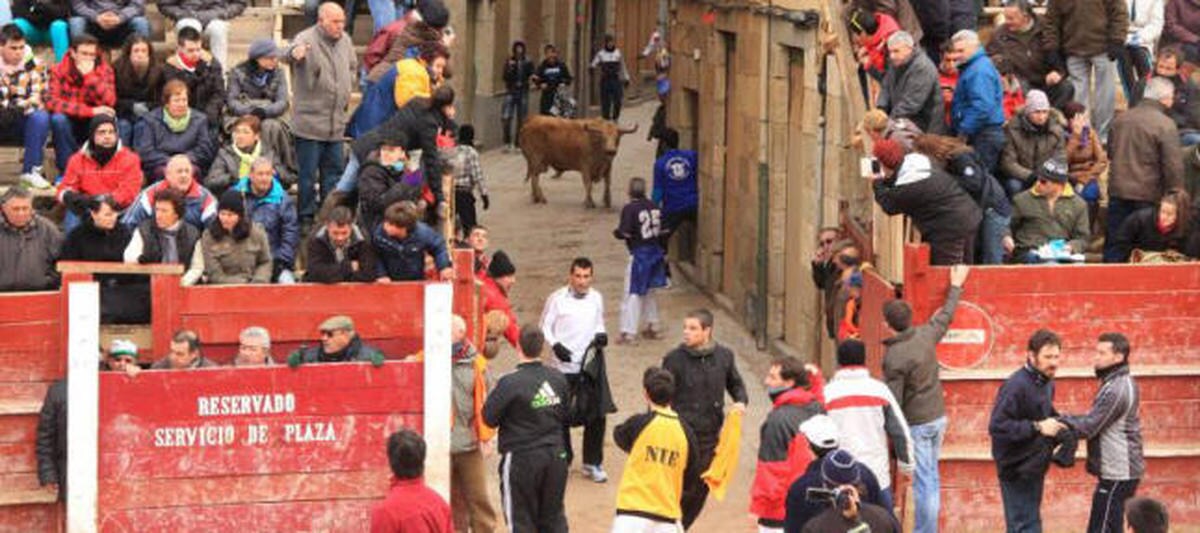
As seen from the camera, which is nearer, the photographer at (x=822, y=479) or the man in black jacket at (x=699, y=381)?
the photographer at (x=822, y=479)

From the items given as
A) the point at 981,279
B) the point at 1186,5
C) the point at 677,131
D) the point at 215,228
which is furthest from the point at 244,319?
the point at 677,131

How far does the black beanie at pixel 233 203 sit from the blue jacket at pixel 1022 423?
201 inches

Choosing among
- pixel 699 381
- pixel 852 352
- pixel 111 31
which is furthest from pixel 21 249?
pixel 852 352

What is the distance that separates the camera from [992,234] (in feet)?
65.2

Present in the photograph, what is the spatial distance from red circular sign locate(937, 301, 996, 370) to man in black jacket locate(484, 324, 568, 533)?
9.40ft

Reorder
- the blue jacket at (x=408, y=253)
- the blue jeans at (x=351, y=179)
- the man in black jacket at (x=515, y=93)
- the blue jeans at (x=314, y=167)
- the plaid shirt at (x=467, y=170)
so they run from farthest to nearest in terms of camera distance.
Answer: the man in black jacket at (x=515, y=93) < the plaid shirt at (x=467, y=170) < the blue jeans at (x=314, y=167) < the blue jeans at (x=351, y=179) < the blue jacket at (x=408, y=253)

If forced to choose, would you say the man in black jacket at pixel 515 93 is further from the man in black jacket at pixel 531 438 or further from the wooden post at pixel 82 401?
the man in black jacket at pixel 531 438

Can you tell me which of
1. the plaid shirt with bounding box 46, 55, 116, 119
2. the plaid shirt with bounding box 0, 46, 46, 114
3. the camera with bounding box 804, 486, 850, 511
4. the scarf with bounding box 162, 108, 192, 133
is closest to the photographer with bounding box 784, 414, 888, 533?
the camera with bounding box 804, 486, 850, 511

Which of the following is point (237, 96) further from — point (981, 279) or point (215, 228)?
point (981, 279)

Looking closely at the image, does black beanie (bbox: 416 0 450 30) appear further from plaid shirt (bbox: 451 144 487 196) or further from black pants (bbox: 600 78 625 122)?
black pants (bbox: 600 78 625 122)

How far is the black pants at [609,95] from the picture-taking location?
4338cm

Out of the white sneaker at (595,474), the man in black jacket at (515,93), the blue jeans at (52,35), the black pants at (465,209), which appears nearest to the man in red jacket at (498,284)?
the white sneaker at (595,474)

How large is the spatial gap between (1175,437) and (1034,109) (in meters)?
2.63

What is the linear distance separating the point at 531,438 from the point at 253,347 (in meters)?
2.01
